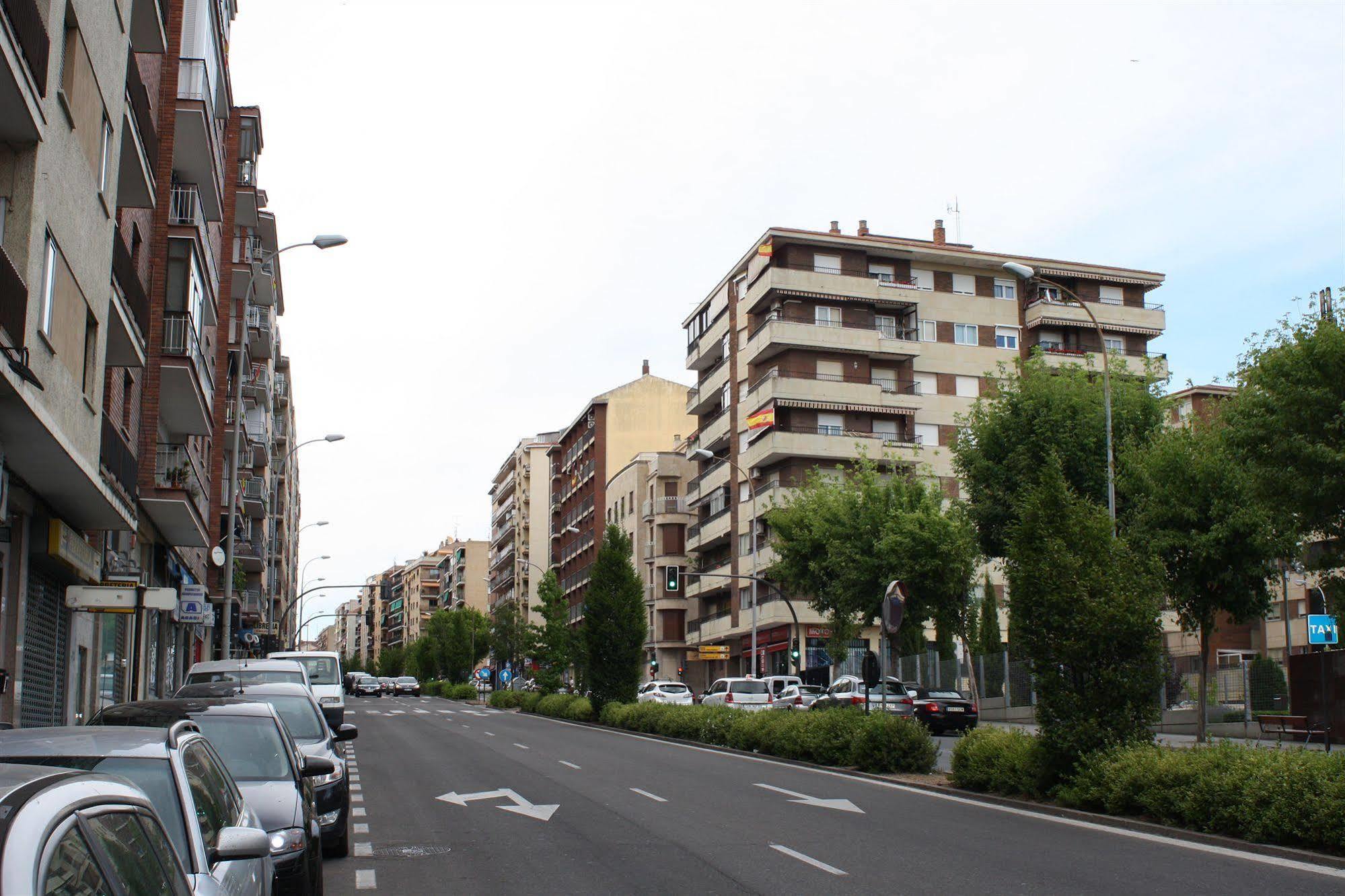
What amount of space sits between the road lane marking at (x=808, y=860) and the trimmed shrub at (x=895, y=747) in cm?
922

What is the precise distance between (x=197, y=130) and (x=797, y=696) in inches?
1022

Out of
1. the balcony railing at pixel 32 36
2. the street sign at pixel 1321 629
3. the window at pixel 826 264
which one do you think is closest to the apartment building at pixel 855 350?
the window at pixel 826 264

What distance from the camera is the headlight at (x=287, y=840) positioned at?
806cm

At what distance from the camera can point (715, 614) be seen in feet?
241

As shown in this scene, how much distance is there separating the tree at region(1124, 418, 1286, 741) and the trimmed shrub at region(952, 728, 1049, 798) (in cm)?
1197

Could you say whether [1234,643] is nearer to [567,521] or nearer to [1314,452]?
[1314,452]

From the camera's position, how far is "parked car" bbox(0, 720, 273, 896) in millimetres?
4871

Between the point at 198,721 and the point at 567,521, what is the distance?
104203mm

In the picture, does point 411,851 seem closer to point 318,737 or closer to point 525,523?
point 318,737

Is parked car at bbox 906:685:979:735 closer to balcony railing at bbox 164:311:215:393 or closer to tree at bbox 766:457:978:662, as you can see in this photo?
tree at bbox 766:457:978:662

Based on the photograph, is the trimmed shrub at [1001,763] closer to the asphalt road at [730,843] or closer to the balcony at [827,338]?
the asphalt road at [730,843]

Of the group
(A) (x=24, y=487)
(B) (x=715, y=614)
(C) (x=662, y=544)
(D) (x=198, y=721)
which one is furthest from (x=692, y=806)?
(C) (x=662, y=544)

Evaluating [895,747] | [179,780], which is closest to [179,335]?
[895,747]

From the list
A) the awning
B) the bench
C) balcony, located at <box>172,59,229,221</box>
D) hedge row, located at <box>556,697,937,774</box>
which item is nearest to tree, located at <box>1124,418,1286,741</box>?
the bench
